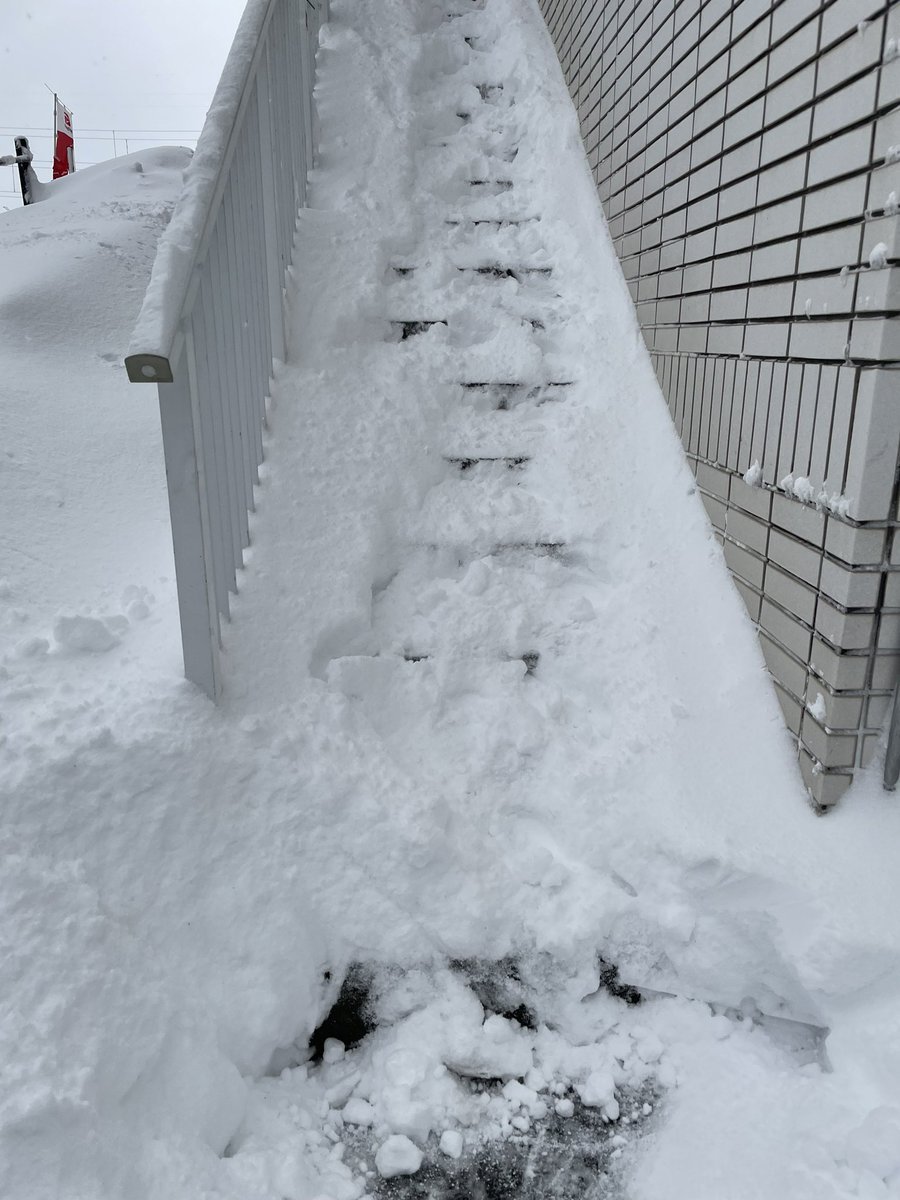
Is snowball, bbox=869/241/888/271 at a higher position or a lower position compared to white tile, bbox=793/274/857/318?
higher

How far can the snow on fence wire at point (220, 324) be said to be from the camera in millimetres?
1728

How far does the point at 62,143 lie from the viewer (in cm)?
1012

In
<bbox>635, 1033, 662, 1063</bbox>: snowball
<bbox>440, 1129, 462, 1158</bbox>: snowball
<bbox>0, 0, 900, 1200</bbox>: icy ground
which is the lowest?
<bbox>440, 1129, 462, 1158</bbox>: snowball

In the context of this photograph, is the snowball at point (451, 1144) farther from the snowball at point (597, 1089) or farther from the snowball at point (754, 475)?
the snowball at point (754, 475)

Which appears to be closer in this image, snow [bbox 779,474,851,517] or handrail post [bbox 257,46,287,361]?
snow [bbox 779,474,851,517]

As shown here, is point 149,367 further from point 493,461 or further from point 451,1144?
point 451,1144

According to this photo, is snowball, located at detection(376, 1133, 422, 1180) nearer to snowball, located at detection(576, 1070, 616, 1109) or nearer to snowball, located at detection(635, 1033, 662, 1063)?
snowball, located at detection(576, 1070, 616, 1109)

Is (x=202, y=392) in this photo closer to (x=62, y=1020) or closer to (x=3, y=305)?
(x=62, y=1020)

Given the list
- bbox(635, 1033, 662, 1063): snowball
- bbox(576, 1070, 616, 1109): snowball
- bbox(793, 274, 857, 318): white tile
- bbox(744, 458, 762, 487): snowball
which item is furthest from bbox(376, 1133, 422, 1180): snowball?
bbox(793, 274, 857, 318): white tile

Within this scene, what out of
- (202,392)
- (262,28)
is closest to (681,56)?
(262,28)

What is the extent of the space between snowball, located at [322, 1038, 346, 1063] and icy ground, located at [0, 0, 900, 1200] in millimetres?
39

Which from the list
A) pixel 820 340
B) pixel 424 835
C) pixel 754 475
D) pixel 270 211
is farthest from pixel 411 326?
pixel 424 835

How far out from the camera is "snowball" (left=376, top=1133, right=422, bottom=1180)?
58.7 inches

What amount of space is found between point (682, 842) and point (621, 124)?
2.69 meters
